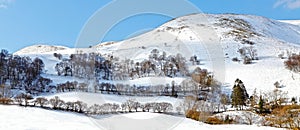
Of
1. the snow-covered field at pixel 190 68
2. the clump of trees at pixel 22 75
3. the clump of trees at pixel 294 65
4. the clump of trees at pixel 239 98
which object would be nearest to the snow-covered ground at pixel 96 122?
the snow-covered field at pixel 190 68

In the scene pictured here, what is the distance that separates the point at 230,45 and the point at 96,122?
199ft

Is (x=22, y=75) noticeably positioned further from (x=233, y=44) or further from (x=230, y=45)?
(x=233, y=44)

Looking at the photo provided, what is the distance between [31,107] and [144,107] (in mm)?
9798

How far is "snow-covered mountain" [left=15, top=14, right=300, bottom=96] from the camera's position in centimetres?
4412

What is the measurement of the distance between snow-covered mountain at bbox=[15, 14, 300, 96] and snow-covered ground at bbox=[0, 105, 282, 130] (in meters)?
4.04

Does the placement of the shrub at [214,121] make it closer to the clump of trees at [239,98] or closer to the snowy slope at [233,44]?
the snowy slope at [233,44]

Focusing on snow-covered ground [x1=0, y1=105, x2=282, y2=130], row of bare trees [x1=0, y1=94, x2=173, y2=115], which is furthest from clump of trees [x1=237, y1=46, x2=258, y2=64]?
snow-covered ground [x1=0, y1=105, x2=282, y2=130]

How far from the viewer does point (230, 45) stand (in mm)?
73312

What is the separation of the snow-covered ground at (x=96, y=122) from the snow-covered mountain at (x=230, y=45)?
4039mm

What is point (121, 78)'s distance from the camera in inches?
887

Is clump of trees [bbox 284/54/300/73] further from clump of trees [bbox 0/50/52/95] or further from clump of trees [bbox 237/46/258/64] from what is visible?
clump of trees [bbox 0/50/52/95]

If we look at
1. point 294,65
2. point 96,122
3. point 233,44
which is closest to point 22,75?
point 96,122

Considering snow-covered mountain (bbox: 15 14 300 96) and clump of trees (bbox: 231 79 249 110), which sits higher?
snow-covered mountain (bbox: 15 14 300 96)

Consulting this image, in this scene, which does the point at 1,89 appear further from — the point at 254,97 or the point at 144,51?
the point at 144,51
